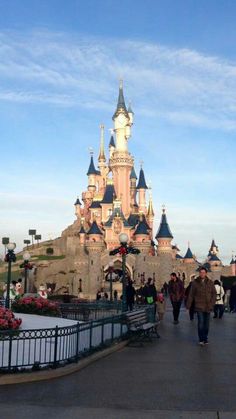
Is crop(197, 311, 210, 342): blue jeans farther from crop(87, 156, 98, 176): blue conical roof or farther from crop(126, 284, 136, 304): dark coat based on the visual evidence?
crop(87, 156, 98, 176): blue conical roof

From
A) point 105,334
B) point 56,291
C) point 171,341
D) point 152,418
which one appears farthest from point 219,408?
point 56,291

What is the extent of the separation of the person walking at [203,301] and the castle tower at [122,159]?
69895mm

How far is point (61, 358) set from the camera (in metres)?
9.80

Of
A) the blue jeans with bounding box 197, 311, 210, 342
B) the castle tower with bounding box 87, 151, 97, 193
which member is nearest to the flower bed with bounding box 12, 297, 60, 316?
the blue jeans with bounding box 197, 311, 210, 342

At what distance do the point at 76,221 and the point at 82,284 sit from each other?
30110 mm

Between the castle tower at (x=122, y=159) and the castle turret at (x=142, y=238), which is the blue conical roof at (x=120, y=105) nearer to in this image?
the castle tower at (x=122, y=159)

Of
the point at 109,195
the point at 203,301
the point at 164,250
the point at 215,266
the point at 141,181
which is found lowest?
the point at 203,301

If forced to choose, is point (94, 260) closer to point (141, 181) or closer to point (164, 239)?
point (164, 239)

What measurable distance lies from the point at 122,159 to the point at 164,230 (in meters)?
12.9

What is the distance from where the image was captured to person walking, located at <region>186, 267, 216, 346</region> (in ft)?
42.8

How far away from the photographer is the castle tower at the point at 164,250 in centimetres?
7506

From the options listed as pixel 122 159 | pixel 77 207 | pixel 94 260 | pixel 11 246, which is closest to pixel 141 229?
pixel 94 260

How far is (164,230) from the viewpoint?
3083 inches

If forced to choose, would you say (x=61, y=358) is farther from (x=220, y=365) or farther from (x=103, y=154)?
(x=103, y=154)
